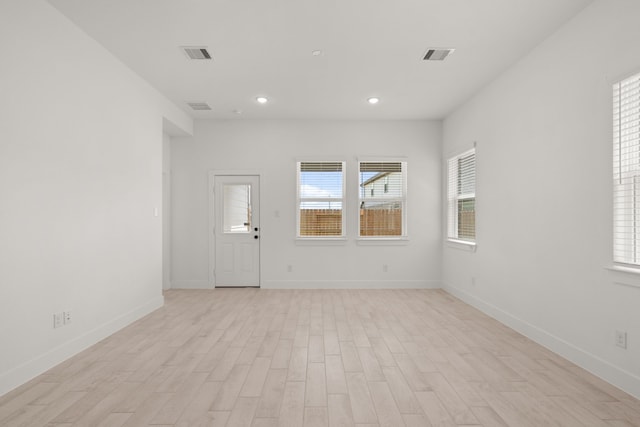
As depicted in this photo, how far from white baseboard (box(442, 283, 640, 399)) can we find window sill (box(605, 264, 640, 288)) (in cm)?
62

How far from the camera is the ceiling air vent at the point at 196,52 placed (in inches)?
139

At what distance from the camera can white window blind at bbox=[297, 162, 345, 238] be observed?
6223 millimetres

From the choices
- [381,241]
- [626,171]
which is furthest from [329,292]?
[626,171]

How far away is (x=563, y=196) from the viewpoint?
315 centimetres

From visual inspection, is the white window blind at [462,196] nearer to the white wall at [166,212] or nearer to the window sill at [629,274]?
the window sill at [629,274]

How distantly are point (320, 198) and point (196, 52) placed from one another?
10.6 feet

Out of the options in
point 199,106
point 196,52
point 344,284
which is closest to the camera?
point 196,52

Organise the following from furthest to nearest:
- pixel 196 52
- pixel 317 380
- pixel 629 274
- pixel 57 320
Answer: pixel 196 52 < pixel 57 320 < pixel 317 380 < pixel 629 274

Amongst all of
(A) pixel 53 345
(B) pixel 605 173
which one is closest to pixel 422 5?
(B) pixel 605 173

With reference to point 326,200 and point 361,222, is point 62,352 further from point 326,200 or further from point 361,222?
point 361,222

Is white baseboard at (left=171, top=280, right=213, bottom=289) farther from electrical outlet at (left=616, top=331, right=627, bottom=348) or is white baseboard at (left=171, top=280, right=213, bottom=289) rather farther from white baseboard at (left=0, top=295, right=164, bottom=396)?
electrical outlet at (left=616, top=331, right=627, bottom=348)

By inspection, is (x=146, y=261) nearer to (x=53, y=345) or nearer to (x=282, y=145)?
(x=53, y=345)

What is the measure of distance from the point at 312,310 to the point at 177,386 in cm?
233

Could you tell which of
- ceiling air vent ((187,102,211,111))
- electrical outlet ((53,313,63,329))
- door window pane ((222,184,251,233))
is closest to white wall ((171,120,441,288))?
door window pane ((222,184,251,233))
